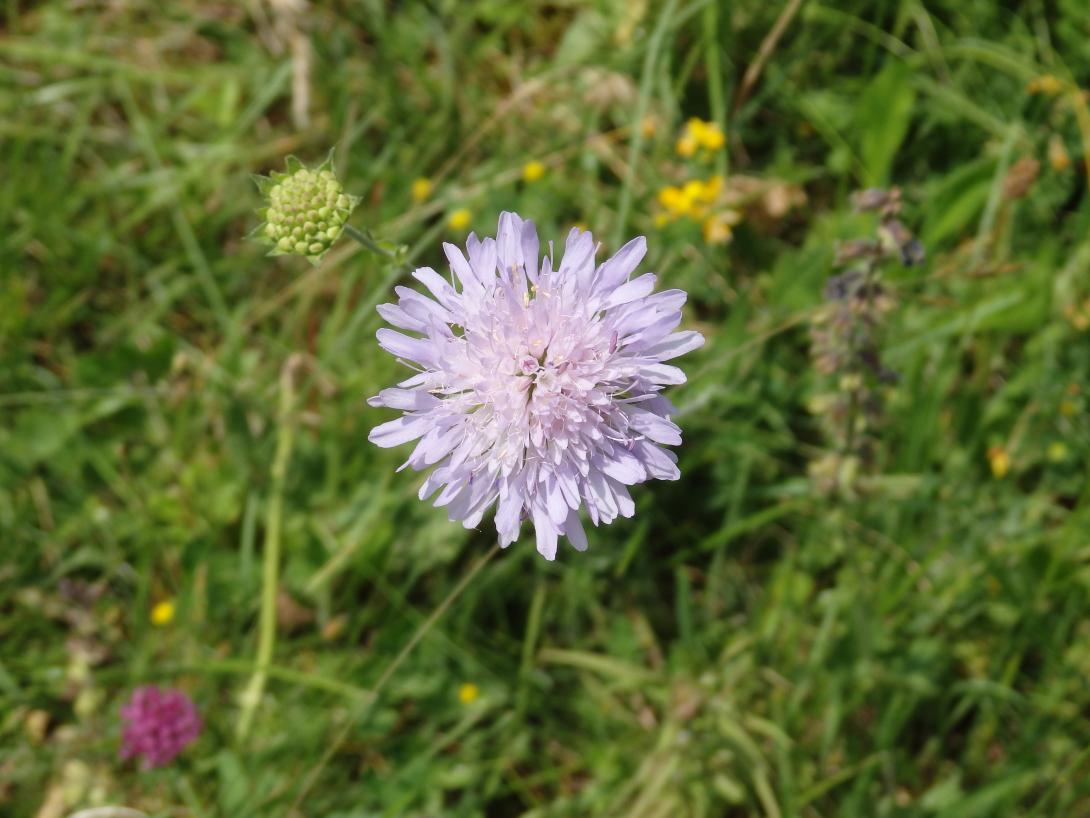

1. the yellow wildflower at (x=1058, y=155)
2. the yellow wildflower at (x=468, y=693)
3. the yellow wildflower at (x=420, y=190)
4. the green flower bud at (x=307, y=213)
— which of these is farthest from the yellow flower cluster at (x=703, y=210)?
the yellow wildflower at (x=468, y=693)

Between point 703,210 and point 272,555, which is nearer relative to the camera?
point 272,555

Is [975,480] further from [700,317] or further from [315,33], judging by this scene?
[315,33]

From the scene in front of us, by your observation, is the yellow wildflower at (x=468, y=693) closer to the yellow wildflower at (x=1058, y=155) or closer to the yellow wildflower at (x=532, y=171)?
the yellow wildflower at (x=532, y=171)

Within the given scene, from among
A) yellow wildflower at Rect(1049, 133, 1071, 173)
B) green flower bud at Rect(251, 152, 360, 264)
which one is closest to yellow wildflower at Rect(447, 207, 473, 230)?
green flower bud at Rect(251, 152, 360, 264)

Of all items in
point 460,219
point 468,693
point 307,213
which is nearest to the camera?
point 307,213

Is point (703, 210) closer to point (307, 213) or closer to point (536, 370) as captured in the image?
point (536, 370)

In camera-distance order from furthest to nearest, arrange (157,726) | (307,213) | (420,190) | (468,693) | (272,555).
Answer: (420,190), (272,555), (468,693), (157,726), (307,213)

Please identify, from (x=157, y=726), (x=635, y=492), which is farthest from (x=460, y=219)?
(x=157, y=726)
